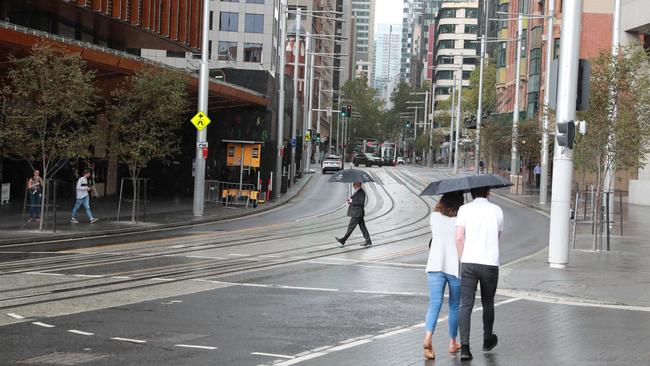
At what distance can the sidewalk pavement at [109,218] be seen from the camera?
22.3 metres

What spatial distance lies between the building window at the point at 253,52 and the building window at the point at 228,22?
228 cm

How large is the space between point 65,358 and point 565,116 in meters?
12.0

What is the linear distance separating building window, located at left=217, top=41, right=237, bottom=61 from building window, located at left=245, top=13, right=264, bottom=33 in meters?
2.29

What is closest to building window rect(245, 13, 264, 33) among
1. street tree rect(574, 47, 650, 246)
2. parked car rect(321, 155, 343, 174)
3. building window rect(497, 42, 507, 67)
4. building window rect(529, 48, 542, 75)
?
parked car rect(321, 155, 343, 174)

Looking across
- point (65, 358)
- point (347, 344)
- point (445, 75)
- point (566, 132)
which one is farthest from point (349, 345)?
point (445, 75)

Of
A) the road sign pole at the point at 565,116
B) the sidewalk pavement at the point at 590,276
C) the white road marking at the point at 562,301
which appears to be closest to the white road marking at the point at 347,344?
the white road marking at the point at 562,301

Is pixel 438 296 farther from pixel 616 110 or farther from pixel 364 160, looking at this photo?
pixel 364 160

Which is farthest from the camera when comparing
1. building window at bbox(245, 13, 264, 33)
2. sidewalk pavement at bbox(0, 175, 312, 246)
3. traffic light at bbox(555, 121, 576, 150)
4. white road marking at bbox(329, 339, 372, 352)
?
building window at bbox(245, 13, 264, 33)

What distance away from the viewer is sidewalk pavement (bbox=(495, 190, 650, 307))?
44.6 feet

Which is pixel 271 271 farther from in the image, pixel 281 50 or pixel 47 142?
pixel 281 50

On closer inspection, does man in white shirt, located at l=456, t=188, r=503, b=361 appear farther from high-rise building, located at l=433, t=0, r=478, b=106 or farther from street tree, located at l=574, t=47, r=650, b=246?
high-rise building, located at l=433, t=0, r=478, b=106

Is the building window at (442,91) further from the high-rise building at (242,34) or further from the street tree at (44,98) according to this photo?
the street tree at (44,98)

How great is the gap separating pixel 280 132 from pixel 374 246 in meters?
22.9

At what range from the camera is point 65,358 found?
8227 mm
